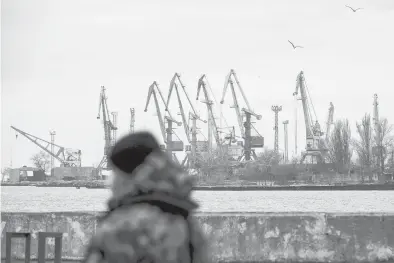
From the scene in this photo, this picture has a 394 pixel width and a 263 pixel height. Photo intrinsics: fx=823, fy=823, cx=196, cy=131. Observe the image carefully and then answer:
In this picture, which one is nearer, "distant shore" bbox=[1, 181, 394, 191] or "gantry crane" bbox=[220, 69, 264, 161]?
"distant shore" bbox=[1, 181, 394, 191]

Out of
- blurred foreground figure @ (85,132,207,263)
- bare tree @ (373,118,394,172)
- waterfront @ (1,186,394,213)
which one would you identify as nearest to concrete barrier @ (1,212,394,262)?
blurred foreground figure @ (85,132,207,263)

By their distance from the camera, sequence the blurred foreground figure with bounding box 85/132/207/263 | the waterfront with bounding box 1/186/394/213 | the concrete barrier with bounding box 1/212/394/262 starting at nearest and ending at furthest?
the blurred foreground figure with bounding box 85/132/207/263
the concrete barrier with bounding box 1/212/394/262
the waterfront with bounding box 1/186/394/213

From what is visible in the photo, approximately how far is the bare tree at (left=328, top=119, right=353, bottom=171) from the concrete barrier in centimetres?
8503

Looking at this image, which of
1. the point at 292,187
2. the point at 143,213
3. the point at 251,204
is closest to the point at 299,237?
the point at 143,213

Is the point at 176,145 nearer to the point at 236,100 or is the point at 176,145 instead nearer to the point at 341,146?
the point at 236,100

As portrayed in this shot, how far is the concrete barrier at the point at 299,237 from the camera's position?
9.36 meters

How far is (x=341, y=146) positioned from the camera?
3787 inches

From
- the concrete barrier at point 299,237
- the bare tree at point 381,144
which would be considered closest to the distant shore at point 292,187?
the bare tree at point 381,144

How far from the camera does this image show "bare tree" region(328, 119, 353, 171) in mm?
93625

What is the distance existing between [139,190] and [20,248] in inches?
280

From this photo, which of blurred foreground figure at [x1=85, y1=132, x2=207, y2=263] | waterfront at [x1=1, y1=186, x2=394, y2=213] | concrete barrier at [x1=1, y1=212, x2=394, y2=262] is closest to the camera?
blurred foreground figure at [x1=85, y1=132, x2=207, y2=263]

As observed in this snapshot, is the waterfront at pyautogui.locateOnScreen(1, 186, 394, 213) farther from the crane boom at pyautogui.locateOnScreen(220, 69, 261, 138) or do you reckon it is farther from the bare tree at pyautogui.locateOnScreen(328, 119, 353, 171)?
the crane boom at pyautogui.locateOnScreen(220, 69, 261, 138)

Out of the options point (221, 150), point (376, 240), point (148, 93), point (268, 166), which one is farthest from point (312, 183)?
point (376, 240)

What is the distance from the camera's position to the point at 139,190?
301 centimetres
